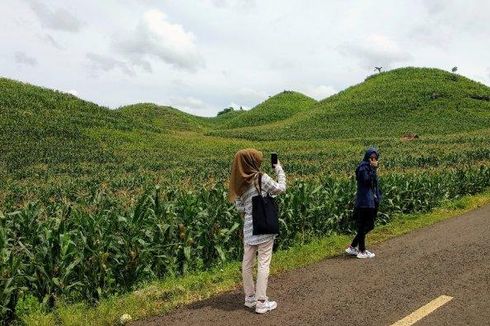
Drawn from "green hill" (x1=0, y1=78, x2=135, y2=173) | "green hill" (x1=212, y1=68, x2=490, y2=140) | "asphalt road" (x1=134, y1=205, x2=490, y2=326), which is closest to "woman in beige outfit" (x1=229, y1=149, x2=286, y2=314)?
"asphalt road" (x1=134, y1=205, x2=490, y2=326)

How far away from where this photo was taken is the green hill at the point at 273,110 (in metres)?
96.6

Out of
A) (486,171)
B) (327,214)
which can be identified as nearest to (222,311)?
(327,214)

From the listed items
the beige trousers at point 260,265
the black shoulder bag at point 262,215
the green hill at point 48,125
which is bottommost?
the beige trousers at point 260,265

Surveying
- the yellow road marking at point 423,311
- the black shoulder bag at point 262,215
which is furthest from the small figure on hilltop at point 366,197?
the black shoulder bag at point 262,215

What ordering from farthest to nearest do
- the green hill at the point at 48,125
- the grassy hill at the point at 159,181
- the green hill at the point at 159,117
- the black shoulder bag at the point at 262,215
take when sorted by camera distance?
the green hill at the point at 159,117, the green hill at the point at 48,125, the grassy hill at the point at 159,181, the black shoulder bag at the point at 262,215

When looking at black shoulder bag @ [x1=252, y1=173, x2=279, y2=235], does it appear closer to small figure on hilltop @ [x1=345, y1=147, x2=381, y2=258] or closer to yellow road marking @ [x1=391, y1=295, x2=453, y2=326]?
yellow road marking @ [x1=391, y1=295, x2=453, y2=326]

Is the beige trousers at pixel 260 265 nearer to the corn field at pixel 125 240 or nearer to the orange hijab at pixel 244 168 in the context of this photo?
the orange hijab at pixel 244 168

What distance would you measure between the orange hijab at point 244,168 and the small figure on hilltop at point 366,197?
12.7ft

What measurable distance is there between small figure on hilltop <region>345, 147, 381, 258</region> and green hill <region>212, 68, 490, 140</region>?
50.2 meters

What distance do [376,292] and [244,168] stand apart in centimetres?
301

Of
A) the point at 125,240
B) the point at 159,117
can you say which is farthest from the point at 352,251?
the point at 159,117

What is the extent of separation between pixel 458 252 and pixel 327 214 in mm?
3638

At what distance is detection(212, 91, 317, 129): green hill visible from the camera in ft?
317

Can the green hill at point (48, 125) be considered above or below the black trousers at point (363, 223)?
above
